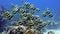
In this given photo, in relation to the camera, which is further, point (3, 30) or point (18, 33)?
point (3, 30)

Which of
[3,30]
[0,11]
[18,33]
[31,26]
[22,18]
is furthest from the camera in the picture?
[0,11]

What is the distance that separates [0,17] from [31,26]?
3.46 meters

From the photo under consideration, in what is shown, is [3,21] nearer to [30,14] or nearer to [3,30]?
[3,30]

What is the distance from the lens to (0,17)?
11.6 metres

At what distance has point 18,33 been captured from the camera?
7.69 metres

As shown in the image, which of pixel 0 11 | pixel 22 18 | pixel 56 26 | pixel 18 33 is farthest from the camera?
pixel 56 26

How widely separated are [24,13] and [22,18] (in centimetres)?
28

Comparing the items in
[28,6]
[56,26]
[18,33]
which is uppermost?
[56,26]

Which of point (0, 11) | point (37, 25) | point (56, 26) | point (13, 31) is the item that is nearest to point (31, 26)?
point (37, 25)

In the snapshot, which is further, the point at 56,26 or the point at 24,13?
the point at 56,26

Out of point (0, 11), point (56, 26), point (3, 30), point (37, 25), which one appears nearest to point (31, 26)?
point (37, 25)

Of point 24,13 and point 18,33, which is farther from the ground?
point 24,13

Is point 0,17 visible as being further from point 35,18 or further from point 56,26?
point 56,26

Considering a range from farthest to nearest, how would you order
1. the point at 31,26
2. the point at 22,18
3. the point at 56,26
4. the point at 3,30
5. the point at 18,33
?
the point at 56,26, the point at 3,30, the point at 22,18, the point at 31,26, the point at 18,33
